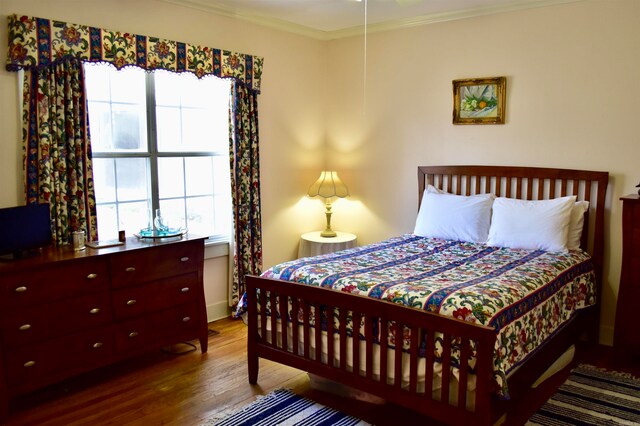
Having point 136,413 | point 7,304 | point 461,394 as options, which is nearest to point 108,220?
point 7,304

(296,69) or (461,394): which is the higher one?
(296,69)

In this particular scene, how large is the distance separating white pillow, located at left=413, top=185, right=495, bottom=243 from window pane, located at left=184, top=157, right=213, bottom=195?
172 cm

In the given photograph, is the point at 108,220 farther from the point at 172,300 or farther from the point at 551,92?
the point at 551,92

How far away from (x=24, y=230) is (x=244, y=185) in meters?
1.75

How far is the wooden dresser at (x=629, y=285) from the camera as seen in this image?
329cm

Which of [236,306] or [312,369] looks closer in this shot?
[312,369]

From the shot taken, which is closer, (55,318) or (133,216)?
(55,318)

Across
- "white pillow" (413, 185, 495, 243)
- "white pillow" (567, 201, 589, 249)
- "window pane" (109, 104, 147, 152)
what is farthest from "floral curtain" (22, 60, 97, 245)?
"white pillow" (567, 201, 589, 249)

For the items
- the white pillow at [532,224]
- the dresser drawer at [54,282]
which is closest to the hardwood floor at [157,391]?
the dresser drawer at [54,282]

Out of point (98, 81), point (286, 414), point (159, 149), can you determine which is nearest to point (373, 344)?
point (286, 414)

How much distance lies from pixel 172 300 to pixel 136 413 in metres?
0.82

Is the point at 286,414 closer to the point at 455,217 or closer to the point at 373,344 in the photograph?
the point at 373,344

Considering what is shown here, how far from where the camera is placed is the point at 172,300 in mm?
3516

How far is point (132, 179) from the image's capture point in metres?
3.82
